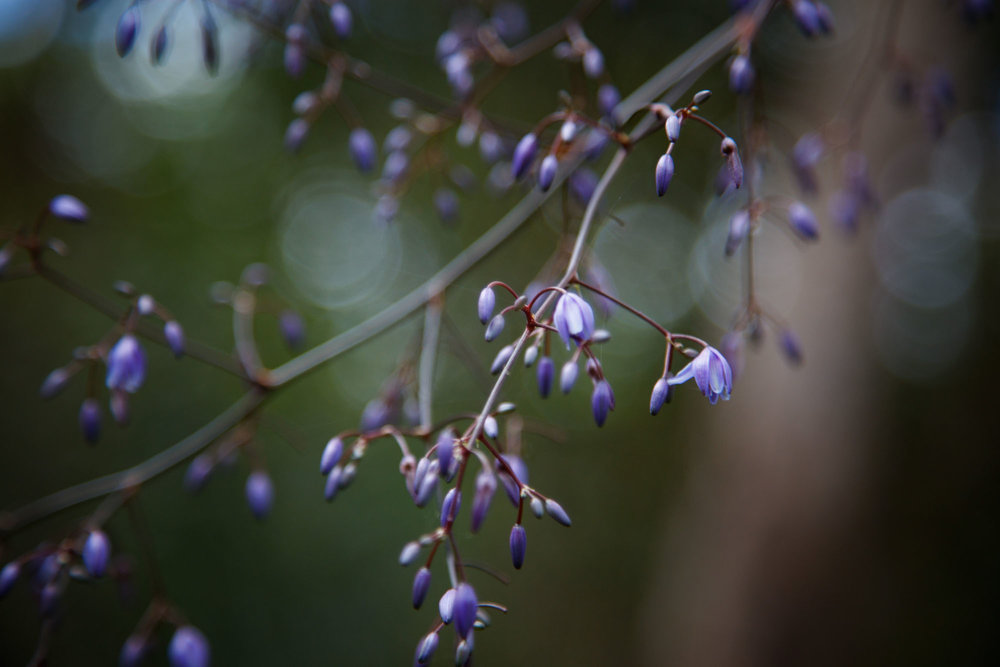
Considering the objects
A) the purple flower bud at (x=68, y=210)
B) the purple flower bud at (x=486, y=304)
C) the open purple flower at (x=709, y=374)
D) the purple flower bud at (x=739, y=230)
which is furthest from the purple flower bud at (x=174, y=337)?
the purple flower bud at (x=739, y=230)

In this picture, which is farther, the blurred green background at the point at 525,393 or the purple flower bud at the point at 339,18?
the blurred green background at the point at 525,393

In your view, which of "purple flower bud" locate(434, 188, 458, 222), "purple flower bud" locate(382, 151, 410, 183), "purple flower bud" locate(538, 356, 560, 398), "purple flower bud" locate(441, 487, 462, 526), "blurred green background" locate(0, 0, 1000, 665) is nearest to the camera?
"purple flower bud" locate(441, 487, 462, 526)

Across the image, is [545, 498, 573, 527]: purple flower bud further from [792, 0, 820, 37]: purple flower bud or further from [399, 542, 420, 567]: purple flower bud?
[792, 0, 820, 37]: purple flower bud

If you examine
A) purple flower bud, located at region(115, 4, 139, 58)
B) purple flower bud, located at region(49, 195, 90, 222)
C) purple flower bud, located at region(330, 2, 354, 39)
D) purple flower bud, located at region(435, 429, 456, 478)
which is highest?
purple flower bud, located at region(330, 2, 354, 39)

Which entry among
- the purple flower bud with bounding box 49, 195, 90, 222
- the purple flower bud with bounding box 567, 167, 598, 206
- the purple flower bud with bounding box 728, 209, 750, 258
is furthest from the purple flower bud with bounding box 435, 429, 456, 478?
the purple flower bud with bounding box 49, 195, 90, 222

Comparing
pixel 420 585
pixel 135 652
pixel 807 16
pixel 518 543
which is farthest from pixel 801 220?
pixel 135 652

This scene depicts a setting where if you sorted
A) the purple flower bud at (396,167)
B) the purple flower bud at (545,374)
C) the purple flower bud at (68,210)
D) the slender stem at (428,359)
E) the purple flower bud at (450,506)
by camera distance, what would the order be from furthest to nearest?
the purple flower bud at (396,167) → the purple flower bud at (68,210) → the slender stem at (428,359) → the purple flower bud at (545,374) → the purple flower bud at (450,506)

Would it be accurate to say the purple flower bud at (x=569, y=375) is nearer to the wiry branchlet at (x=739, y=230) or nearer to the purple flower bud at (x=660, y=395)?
the purple flower bud at (x=660, y=395)

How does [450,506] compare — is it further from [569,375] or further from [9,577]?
[9,577]
